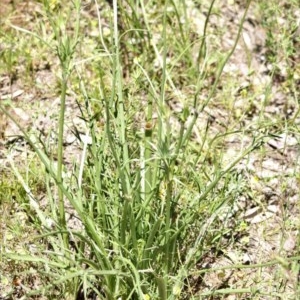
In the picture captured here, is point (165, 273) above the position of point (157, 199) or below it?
below

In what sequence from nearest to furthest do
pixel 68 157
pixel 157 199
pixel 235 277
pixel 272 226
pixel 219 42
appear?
pixel 157 199 → pixel 235 277 → pixel 272 226 → pixel 68 157 → pixel 219 42

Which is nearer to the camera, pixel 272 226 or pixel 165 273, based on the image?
pixel 165 273

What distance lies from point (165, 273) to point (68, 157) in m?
0.98

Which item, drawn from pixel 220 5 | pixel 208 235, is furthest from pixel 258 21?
pixel 208 235

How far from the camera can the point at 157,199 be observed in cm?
221

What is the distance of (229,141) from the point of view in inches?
117

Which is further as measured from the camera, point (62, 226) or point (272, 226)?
point (272, 226)

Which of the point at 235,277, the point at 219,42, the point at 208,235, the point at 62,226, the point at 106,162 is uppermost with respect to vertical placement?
the point at 219,42

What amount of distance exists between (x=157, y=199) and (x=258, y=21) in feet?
5.70

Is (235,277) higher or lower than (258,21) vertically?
lower

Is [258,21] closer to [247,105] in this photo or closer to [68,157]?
[247,105]

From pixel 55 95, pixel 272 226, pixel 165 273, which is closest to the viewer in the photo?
pixel 165 273

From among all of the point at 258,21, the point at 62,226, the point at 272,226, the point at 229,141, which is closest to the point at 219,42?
the point at 258,21

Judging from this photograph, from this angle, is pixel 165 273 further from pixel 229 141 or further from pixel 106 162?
pixel 229 141
